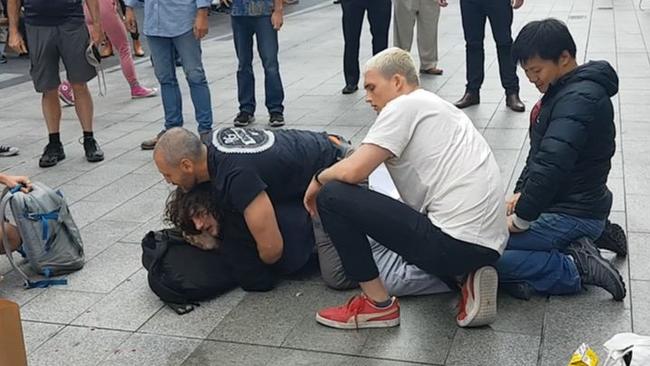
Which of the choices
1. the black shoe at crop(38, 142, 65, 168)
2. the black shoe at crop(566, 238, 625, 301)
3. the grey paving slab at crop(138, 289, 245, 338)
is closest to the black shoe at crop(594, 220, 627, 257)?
the black shoe at crop(566, 238, 625, 301)

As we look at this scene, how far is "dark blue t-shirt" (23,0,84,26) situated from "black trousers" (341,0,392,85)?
2761mm

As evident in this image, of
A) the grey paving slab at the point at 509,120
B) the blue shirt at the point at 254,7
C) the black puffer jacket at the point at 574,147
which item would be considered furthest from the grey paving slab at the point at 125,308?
the grey paving slab at the point at 509,120

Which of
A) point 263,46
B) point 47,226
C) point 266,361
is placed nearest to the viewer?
point 266,361

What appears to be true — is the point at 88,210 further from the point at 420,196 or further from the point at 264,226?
the point at 420,196

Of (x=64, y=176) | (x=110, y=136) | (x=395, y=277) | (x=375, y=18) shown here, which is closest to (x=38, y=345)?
(x=395, y=277)

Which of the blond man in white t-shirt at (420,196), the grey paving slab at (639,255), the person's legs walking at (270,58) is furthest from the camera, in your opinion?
the person's legs walking at (270,58)

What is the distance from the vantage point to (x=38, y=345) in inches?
131

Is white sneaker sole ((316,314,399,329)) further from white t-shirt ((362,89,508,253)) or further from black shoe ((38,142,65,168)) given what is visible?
black shoe ((38,142,65,168))

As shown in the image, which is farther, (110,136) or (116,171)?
(110,136)

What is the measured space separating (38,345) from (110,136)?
371 cm

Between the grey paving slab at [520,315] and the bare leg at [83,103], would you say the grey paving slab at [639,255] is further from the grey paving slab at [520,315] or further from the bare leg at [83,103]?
the bare leg at [83,103]

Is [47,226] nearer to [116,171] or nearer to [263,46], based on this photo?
[116,171]

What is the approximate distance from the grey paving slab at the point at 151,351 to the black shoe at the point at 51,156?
9.63 ft

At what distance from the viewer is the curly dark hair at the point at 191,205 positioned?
3.52 meters
